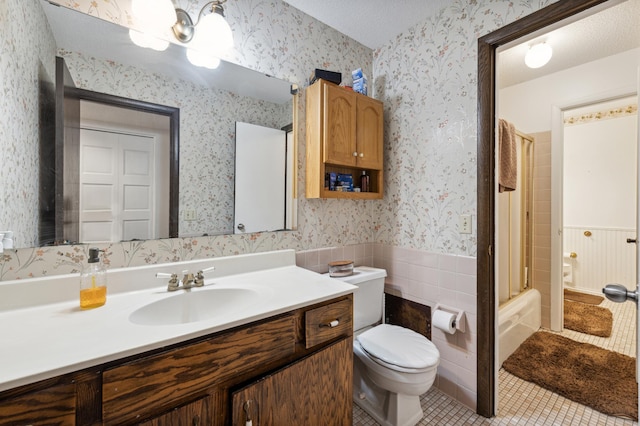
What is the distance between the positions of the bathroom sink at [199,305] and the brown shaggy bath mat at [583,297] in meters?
3.79

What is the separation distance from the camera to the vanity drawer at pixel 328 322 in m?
1.04

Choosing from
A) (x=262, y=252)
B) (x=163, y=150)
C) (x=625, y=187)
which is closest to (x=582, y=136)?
(x=625, y=187)

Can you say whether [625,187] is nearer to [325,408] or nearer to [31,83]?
[325,408]

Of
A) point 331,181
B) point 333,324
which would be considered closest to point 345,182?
point 331,181

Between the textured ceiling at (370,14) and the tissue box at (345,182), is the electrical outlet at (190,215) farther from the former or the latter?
the textured ceiling at (370,14)

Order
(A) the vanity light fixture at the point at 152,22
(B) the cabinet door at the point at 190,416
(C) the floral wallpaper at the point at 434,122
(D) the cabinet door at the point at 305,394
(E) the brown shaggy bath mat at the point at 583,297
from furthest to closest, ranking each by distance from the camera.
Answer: (E) the brown shaggy bath mat at the point at 583,297 < (C) the floral wallpaper at the point at 434,122 < (A) the vanity light fixture at the point at 152,22 < (D) the cabinet door at the point at 305,394 < (B) the cabinet door at the point at 190,416

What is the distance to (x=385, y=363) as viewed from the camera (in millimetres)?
1341

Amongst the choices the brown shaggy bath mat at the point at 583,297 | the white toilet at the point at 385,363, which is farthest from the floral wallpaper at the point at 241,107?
the brown shaggy bath mat at the point at 583,297

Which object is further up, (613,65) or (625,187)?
(613,65)

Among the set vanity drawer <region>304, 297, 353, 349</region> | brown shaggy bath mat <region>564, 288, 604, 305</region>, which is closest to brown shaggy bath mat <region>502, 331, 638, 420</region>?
brown shaggy bath mat <region>564, 288, 604, 305</region>

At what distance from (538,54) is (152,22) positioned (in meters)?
2.46

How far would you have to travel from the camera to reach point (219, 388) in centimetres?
83

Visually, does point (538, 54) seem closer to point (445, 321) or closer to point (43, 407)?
point (445, 321)

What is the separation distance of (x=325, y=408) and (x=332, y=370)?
138 millimetres
